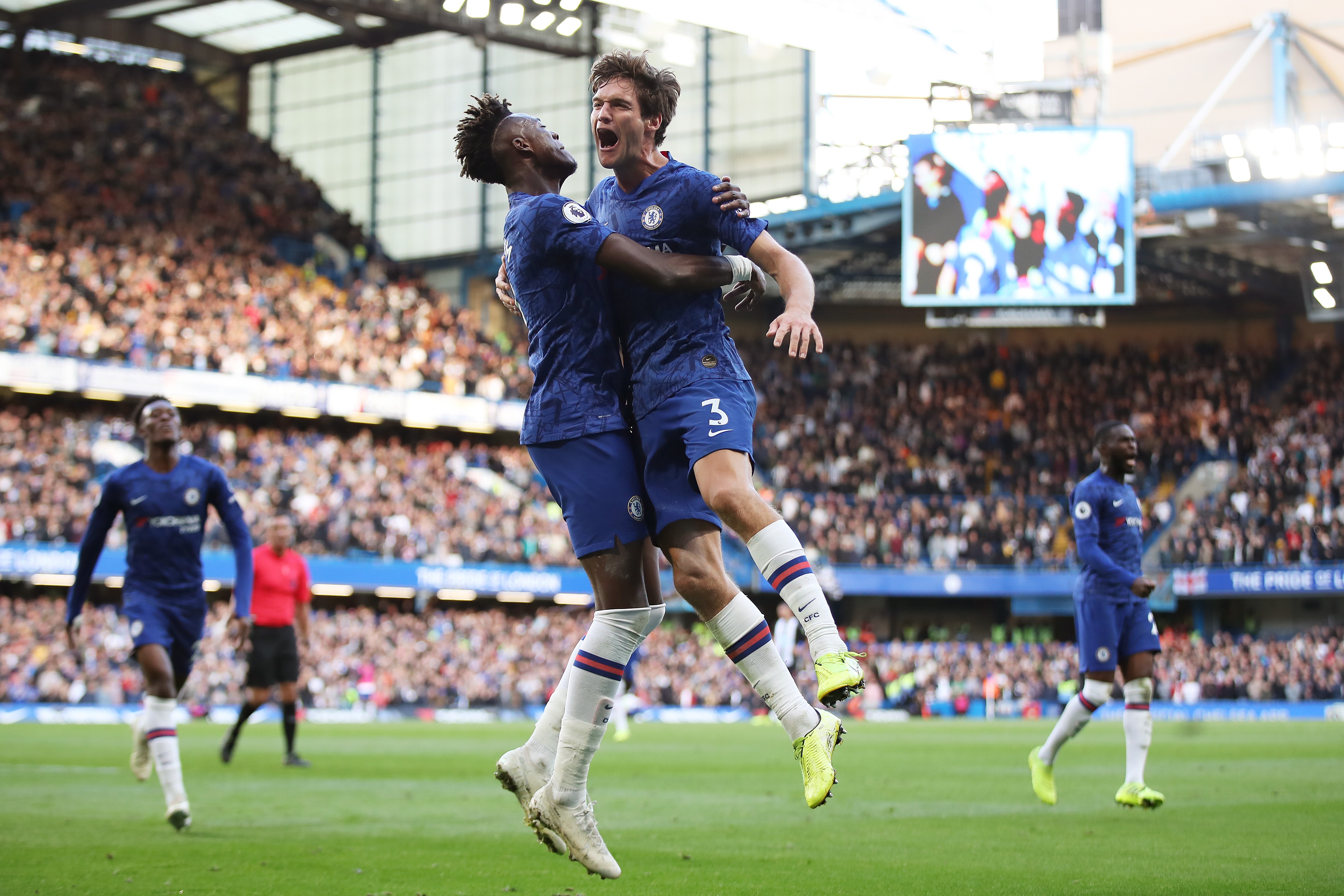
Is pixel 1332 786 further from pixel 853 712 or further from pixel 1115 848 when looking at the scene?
pixel 853 712

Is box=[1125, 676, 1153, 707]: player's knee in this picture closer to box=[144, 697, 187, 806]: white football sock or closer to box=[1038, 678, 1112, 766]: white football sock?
box=[1038, 678, 1112, 766]: white football sock

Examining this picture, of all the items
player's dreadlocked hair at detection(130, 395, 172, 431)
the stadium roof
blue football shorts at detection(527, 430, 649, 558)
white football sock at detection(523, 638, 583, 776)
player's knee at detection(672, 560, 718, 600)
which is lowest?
white football sock at detection(523, 638, 583, 776)

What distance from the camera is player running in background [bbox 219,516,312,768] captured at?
46.4 ft

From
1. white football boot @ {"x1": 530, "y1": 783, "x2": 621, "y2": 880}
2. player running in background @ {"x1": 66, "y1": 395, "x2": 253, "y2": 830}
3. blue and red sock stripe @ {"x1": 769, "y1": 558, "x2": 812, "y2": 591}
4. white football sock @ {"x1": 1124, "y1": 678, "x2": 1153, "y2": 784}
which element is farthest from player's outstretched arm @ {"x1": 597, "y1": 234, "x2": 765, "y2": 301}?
white football sock @ {"x1": 1124, "y1": 678, "x2": 1153, "y2": 784}

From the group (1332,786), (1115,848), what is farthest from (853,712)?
(1115,848)

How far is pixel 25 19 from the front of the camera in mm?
39875

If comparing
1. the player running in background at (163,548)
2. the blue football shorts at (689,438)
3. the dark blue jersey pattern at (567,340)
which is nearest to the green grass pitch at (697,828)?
the player running in background at (163,548)

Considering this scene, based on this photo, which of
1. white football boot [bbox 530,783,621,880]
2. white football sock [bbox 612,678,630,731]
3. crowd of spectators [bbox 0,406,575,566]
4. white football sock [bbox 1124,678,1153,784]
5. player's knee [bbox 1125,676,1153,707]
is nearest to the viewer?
white football boot [bbox 530,783,621,880]

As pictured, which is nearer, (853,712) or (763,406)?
(853,712)

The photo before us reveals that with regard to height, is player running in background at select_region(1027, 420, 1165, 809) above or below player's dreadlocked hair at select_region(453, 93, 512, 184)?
below

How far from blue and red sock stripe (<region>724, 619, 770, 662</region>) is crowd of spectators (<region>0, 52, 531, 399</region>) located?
3030cm

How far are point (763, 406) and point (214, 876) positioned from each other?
124 feet

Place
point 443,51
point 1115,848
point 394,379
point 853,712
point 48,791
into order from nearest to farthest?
point 1115,848 < point 48,791 < point 853,712 < point 394,379 < point 443,51

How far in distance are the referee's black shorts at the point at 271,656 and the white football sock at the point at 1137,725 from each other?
26.6ft
